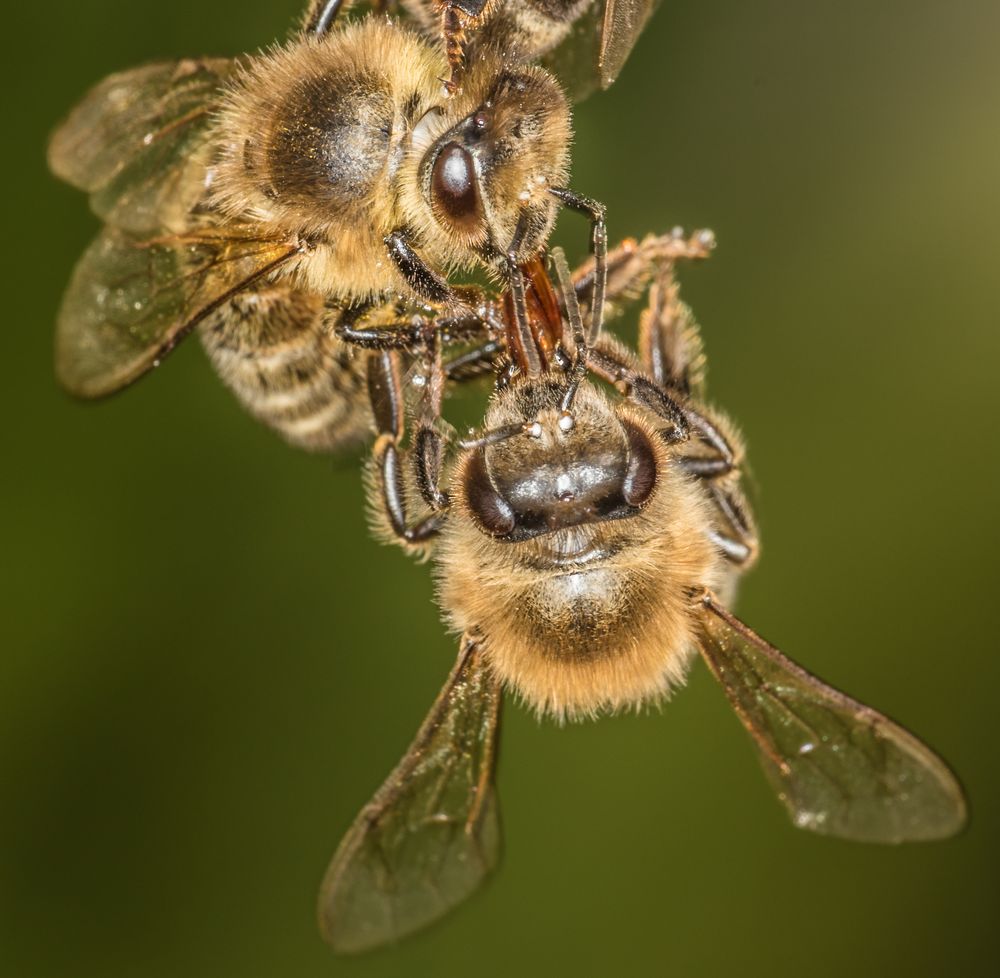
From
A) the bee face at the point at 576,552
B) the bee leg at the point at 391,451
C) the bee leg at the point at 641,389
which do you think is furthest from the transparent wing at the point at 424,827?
the bee leg at the point at 641,389

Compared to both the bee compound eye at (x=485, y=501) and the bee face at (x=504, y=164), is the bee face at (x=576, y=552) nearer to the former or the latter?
the bee compound eye at (x=485, y=501)

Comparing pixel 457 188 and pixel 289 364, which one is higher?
pixel 457 188

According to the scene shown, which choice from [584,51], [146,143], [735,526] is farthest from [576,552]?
[146,143]

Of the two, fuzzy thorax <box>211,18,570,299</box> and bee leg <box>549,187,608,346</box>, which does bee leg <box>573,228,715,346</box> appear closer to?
bee leg <box>549,187,608,346</box>

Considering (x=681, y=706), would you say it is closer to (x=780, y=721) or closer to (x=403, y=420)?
(x=780, y=721)

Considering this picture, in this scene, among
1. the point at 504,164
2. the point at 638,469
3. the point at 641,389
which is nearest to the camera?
the point at 504,164

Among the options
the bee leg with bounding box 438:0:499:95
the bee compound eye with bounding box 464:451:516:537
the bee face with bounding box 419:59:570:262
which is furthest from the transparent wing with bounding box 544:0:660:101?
the bee compound eye with bounding box 464:451:516:537

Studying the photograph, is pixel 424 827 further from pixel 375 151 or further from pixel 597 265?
pixel 375 151
